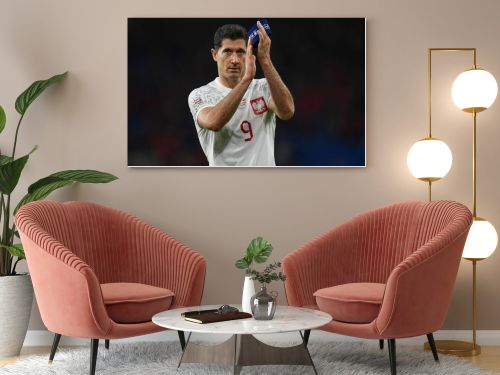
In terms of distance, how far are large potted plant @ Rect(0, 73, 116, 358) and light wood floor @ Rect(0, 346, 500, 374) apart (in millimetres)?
93

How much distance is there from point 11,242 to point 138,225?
0.73 metres

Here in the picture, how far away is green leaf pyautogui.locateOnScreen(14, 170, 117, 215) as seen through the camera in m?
3.47

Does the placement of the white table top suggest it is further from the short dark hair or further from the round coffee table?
the short dark hair

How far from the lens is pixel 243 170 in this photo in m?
3.87

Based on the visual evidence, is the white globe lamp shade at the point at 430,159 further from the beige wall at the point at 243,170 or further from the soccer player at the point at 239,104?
the soccer player at the point at 239,104

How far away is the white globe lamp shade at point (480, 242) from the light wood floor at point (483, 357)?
0.56 m

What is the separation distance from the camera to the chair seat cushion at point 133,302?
286 centimetres

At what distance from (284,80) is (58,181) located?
1.49 metres

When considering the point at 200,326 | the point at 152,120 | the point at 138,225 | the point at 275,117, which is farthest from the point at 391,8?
the point at 200,326

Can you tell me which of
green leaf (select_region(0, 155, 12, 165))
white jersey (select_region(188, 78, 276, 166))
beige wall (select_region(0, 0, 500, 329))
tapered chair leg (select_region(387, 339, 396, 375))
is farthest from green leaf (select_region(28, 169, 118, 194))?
tapered chair leg (select_region(387, 339, 396, 375))

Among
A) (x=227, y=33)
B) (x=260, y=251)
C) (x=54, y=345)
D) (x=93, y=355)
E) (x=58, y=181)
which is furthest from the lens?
(x=227, y=33)

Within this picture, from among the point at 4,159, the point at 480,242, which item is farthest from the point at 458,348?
the point at 4,159

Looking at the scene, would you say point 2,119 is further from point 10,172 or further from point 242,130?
point 242,130

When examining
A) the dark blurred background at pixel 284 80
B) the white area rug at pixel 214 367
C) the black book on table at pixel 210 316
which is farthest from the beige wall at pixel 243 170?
the black book on table at pixel 210 316
